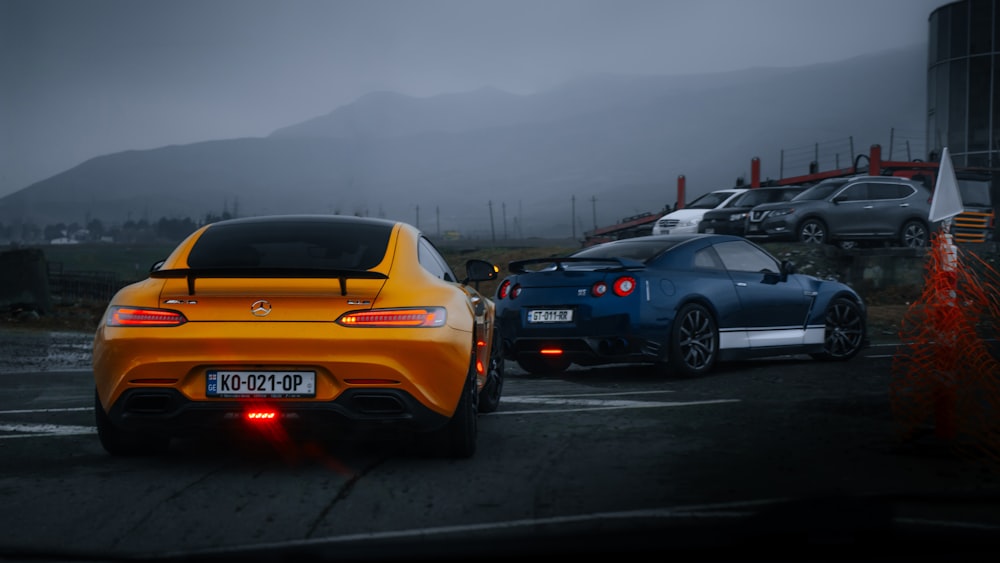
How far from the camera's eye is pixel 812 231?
25.5 meters

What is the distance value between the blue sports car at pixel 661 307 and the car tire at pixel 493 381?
6.21 feet

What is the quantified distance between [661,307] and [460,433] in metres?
4.52

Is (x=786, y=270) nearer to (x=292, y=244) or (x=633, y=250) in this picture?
(x=633, y=250)

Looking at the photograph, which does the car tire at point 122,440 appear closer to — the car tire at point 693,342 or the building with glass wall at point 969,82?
the car tire at point 693,342

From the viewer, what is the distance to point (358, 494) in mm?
5418

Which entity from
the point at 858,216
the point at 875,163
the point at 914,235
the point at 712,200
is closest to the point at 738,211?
the point at 712,200

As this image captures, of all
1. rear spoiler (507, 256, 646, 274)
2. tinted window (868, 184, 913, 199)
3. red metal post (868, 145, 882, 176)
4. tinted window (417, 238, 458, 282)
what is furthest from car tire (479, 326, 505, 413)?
red metal post (868, 145, 882, 176)

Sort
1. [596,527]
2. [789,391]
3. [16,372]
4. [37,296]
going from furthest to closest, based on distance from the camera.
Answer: [37,296] → [16,372] → [789,391] → [596,527]

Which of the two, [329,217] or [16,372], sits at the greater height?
[329,217]

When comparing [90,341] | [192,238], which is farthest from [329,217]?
[90,341]

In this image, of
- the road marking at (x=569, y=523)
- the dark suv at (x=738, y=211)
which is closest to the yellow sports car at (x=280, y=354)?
the road marking at (x=569, y=523)

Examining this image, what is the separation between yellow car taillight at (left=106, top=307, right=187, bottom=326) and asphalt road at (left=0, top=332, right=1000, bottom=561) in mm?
795

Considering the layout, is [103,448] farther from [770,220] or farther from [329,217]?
[770,220]

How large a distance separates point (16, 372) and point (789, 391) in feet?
28.6
